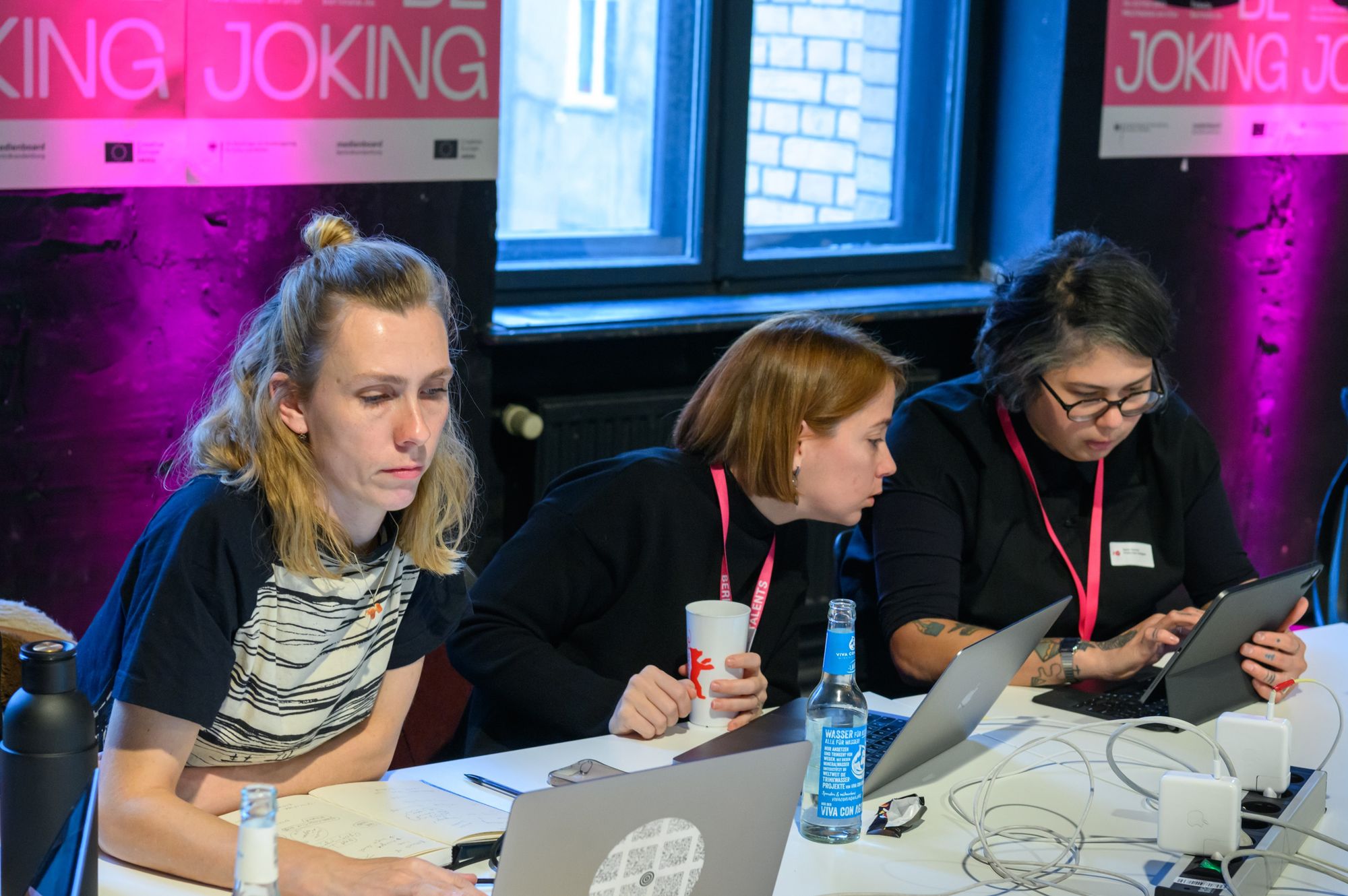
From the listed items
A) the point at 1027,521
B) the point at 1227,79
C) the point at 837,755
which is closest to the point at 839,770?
the point at 837,755

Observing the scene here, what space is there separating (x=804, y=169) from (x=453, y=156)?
124 cm

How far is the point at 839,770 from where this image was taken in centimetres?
162

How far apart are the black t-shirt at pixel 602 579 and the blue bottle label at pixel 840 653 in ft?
1.74

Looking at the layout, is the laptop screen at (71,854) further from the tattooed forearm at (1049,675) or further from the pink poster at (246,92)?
the pink poster at (246,92)

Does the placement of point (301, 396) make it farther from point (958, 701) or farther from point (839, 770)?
point (958, 701)

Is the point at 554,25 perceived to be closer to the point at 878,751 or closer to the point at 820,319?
the point at 820,319

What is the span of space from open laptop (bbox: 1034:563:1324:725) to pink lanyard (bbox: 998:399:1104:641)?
22 cm

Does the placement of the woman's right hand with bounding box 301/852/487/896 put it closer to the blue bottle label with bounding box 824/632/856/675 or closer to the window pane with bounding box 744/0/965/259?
the blue bottle label with bounding box 824/632/856/675

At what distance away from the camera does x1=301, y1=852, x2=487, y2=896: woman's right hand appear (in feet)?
4.51

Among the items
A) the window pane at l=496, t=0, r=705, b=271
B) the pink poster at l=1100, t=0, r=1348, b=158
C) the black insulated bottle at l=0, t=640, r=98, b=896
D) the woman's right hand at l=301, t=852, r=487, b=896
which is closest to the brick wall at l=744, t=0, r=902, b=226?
the window pane at l=496, t=0, r=705, b=271

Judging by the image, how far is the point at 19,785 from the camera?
121 cm

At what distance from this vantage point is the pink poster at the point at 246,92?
2809mm

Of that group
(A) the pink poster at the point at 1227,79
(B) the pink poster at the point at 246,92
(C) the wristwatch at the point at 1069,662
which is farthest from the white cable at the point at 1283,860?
(A) the pink poster at the point at 1227,79

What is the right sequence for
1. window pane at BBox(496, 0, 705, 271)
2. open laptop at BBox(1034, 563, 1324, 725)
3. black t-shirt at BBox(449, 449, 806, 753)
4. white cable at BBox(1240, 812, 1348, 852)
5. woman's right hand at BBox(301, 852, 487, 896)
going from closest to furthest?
woman's right hand at BBox(301, 852, 487, 896), white cable at BBox(1240, 812, 1348, 852), open laptop at BBox(1034, 563, 1324, 725), black t-shirt at BBox(449, 449, 806, 753), window pane at BBox(496, 0, 705, 271)
